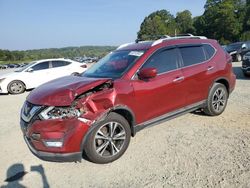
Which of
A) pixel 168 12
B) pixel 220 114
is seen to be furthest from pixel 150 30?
pixel 220 114

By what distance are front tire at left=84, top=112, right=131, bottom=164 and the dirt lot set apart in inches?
5.2

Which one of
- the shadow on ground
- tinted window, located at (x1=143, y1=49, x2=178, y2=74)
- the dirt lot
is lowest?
the shadow on ground

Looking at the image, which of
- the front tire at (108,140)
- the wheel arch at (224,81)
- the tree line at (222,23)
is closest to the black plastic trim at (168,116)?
the front tire at (108,140)

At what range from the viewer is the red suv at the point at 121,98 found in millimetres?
3863

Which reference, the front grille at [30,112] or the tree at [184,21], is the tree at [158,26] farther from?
the front grille at [30,112]

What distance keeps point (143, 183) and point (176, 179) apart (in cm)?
43

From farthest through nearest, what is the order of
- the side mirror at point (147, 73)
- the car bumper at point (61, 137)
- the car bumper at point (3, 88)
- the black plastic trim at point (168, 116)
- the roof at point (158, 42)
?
the car bumper at point (3, 88), the roof at point (158, 42), the black plastic trim at point (168, 116), the side mirror at point (147, 73), the car bumper at point (61, 137)

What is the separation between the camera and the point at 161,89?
15.8 feet

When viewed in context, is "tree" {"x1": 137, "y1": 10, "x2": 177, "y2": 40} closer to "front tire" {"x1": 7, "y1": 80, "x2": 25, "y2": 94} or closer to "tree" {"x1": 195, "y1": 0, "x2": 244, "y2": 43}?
"tree" {"x1": 195, "y1": 0, "x2": 244, "y2": 43}

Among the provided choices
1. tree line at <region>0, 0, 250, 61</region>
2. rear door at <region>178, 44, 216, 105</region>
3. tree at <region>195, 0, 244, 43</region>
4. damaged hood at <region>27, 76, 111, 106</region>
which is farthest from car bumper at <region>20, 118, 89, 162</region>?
tree at <region>195, 0, 244, 43</region>

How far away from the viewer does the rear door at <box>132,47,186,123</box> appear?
4.59m

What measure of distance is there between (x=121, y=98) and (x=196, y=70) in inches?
76.9

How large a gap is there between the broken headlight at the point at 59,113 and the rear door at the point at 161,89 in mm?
1110

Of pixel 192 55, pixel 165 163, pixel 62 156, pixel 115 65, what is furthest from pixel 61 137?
pixel 192 55
